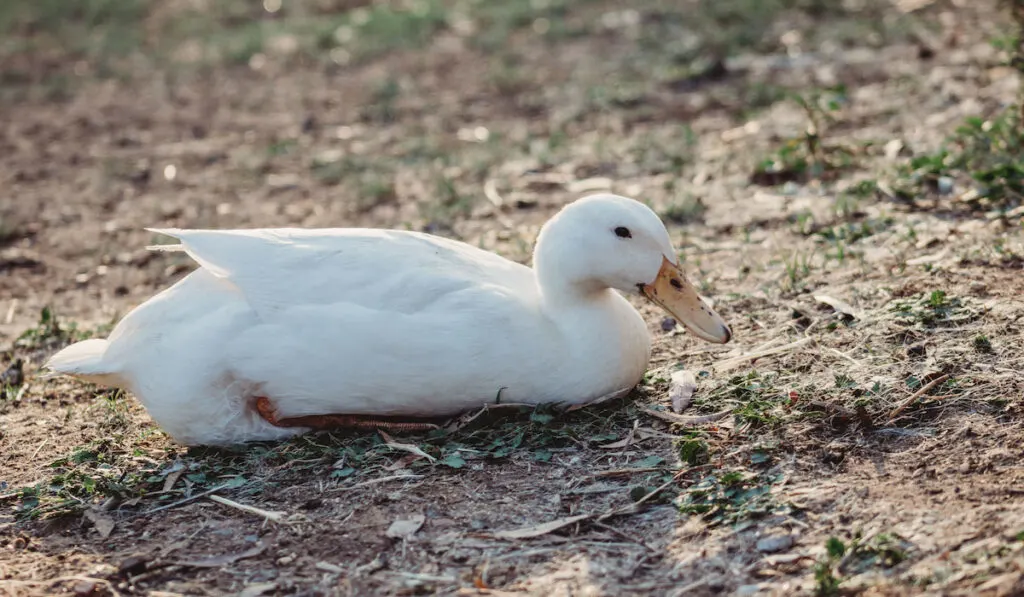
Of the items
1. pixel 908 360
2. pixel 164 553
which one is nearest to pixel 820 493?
pixel 908 360

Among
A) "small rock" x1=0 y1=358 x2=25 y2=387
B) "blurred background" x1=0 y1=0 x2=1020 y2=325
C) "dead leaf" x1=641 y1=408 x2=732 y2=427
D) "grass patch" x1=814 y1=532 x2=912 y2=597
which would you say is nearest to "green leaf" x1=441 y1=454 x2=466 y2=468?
"dead leaf" x1=641 y1=408 x2=732 y2=427

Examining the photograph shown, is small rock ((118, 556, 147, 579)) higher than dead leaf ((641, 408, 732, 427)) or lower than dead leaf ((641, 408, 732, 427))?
lower

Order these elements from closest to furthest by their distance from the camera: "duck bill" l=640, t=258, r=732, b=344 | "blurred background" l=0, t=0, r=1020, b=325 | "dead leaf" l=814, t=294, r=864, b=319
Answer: "duck bill" l=640, t=258, r=732, b=344 < "dead leaf" l=814, t=294, r=864, b=319 < "blurred background" l=0, t=0, r=1020, b=325

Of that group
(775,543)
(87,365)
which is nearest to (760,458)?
(775,543)

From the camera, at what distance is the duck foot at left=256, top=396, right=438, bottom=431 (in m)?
4.20

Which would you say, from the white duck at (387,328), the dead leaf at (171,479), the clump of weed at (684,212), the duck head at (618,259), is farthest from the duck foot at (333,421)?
the clump of weed at (684,212)

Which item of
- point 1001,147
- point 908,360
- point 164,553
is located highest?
point 1001,147

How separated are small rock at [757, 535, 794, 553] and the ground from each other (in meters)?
0.04

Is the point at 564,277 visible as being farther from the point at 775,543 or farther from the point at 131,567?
the point at 131,567

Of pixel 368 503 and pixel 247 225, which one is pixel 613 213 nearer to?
pixel 368 503

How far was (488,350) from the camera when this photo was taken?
4008 mm

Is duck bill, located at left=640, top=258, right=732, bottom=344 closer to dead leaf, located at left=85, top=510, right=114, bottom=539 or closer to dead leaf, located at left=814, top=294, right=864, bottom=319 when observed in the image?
dead leaf, located at left=814, top=294, right=864, bottom=319

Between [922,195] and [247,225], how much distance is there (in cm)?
376

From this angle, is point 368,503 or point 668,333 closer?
point 368,503
